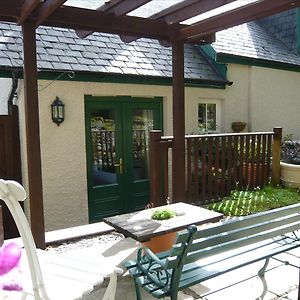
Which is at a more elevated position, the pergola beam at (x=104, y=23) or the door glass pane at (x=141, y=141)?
the pergola beam at (x=104, y=23)

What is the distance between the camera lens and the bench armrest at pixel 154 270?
236cm

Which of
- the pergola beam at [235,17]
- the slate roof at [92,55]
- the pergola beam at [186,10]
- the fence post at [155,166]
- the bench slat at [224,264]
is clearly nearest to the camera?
the bench slat at [224,264]

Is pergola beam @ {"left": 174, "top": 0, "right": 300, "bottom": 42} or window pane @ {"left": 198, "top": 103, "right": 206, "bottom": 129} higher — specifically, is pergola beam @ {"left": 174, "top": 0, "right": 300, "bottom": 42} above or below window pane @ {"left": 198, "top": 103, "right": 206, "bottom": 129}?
above

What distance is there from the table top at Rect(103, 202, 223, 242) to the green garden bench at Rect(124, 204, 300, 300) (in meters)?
0.25

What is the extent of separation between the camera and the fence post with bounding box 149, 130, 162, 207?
181 inches

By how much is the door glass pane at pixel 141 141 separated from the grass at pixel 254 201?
1889mm

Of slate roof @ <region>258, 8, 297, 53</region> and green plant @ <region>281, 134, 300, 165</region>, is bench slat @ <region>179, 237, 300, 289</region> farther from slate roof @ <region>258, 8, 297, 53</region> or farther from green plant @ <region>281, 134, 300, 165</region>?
slate roof @ <region>258, 8, 297, 53</region>

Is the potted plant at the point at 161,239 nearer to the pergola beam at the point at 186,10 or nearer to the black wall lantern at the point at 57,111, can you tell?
the pergola beam at the point at 186,10

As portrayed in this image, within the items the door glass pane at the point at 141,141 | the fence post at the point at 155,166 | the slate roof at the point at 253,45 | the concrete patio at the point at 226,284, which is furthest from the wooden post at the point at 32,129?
the slate roof at the point at 253,45

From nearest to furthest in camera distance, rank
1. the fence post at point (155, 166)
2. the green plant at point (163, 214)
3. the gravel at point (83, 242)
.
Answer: the green plant at point (163, 214), the gravel at point (83, 242), the fence post at point (155, 166)

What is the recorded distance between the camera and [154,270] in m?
2.46

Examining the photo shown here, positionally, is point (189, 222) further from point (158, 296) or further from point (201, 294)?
point (158, 296)

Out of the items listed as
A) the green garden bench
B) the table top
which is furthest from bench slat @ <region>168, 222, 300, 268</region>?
the table top

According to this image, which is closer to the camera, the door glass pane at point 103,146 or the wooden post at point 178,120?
the wooden post at point 178,120
